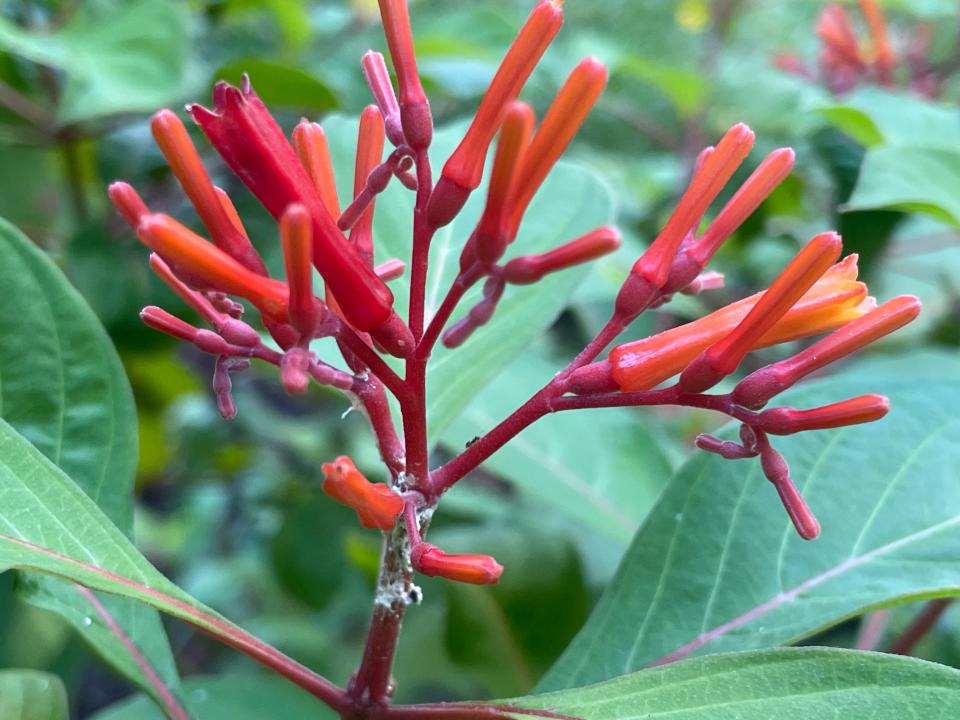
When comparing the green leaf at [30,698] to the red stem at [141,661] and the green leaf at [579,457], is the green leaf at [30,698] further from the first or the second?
the green leaf at [579,457]

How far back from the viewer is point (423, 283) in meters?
0.54

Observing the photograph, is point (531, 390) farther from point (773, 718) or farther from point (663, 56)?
point (663, 56)

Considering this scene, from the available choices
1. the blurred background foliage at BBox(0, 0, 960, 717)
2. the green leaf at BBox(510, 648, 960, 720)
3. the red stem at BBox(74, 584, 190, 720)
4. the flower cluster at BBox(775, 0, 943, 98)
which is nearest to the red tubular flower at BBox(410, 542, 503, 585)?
the green leaf at BBox(510, 648, 960, 720)

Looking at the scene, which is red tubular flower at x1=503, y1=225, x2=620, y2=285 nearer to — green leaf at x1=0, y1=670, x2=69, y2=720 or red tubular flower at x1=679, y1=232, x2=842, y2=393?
red tubular flower at x1=679, y1=232, x2=842, y2=393

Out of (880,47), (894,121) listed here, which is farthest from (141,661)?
(880,47)

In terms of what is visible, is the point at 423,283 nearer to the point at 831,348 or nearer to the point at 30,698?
the point at 831,348

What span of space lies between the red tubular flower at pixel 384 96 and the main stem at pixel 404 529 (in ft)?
0.08

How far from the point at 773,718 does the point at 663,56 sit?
3.64 metres

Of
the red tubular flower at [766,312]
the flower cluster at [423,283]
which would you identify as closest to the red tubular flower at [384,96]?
the flower cluster at [423,283]

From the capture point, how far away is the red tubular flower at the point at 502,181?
427 millimetres

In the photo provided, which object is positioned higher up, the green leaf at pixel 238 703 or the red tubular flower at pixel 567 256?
the red tubular flower at pixel 567 256

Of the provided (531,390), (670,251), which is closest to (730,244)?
(531,390)

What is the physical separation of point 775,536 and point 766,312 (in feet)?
1.03

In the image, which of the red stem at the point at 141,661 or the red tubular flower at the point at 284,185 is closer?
the red tubular flower at the point at 284,185
